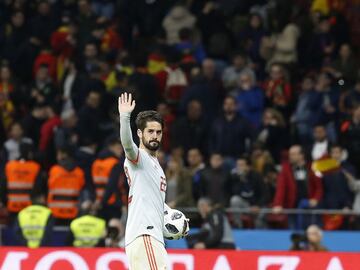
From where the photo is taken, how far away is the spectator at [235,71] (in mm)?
23281

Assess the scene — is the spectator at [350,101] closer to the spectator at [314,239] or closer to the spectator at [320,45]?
the spectator at [320,45]

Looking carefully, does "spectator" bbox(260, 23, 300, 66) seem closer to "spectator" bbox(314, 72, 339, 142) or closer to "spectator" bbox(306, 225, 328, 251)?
"spectator" bbox(314, 72, 339, 142)

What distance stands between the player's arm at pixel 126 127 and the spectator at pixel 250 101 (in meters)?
10.6

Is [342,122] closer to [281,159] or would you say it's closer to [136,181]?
[281,159]

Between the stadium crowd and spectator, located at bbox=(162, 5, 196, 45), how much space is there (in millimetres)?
28

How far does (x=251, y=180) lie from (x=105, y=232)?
2.55 m

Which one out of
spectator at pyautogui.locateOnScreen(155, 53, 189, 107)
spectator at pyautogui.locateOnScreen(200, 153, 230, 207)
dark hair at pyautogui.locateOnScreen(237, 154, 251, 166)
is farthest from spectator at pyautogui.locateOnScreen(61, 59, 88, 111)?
spectator at pyautogui.locateOnScreen(200, 153, 230, 207)

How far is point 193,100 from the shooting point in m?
22.4

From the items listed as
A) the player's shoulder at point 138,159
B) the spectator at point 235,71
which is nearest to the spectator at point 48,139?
the spectator at point 235,71

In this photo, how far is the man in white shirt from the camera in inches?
480

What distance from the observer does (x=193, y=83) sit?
22.9m

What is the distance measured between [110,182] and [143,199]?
24.8 feet

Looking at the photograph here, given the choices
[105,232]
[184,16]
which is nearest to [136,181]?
[105,232]

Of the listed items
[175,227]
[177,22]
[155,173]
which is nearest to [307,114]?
[177,22]
